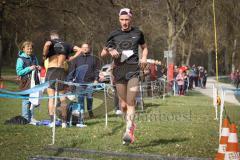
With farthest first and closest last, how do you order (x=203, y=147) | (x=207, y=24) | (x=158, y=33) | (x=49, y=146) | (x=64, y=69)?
1. (x=158, y=33)
2. (x=207, y=24)
3. (x=64, y=69)
4. (x=203, y=147)
5. (x=49, y=146)

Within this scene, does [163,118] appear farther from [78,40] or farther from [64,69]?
[78,40]

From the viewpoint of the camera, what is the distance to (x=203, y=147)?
28.0ft

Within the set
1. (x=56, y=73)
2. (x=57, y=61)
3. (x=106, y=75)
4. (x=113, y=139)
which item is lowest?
(x=113, y=139)

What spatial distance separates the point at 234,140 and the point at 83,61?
25.0ft

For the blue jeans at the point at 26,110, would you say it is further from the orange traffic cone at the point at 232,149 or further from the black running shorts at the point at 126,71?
the orange traffic cone at the point at 232,149

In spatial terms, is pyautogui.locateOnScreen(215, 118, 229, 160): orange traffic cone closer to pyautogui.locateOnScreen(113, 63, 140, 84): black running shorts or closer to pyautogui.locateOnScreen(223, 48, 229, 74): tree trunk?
pyautogui.locateOnScreen(113, 63, 140, 84): black running shorts

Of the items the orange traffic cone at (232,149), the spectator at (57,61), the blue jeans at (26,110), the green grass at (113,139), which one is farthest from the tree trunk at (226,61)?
the orange traffic cone at (232,149)

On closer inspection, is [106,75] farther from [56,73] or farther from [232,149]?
[232,149]

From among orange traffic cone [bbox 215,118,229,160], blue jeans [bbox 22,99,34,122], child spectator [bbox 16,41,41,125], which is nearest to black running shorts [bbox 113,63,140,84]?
orange traffic cone [bbox 215,118,229,160]

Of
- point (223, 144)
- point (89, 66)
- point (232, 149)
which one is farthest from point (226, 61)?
point (232, 149)

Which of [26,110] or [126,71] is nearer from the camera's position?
[126,71]

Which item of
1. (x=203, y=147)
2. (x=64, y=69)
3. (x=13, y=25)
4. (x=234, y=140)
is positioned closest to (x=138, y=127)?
(x=64, y=69)

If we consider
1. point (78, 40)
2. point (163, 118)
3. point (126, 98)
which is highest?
point (78, 40)

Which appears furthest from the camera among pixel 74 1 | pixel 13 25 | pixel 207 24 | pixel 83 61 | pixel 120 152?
pixel 207 24
